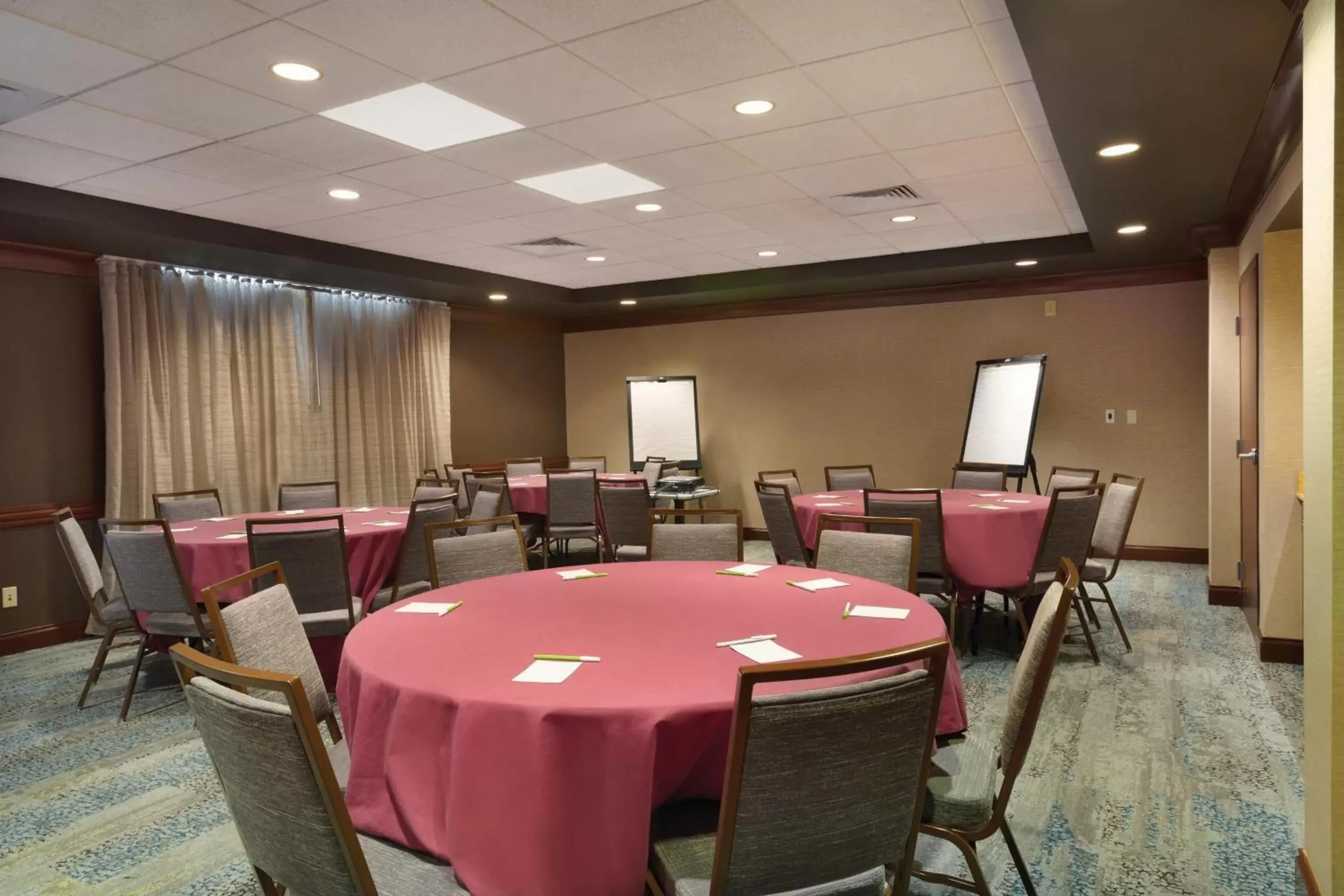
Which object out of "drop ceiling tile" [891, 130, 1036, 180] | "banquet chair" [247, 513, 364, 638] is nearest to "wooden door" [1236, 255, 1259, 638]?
"drop ceiling tile" [891, 130, 1036, 180]

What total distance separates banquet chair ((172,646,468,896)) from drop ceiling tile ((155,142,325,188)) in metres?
3.20

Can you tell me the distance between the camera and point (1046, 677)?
6.09ft

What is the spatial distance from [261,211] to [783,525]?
11.7ft

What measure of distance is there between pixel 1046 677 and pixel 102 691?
4.49 metres

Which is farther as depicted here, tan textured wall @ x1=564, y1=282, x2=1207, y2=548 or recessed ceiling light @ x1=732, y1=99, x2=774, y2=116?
tan textured wall @ x1=564, y1=282, x2=1207, y2=548

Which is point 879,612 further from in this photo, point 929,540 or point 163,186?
point 163,186

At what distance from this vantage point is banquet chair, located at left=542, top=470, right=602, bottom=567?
656 cm

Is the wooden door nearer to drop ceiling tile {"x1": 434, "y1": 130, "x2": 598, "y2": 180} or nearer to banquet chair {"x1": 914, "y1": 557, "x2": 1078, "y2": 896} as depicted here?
banquet chair {"x1": 914, "y1": 557, "x2": 1078, "y2": 896}

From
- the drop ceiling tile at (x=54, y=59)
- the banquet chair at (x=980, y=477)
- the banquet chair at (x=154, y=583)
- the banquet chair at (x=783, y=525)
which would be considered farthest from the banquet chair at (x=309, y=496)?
the banquet chair at (x=980, y=477)

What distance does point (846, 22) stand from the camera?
2822 millimetres

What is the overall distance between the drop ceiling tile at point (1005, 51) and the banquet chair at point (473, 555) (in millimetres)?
2511

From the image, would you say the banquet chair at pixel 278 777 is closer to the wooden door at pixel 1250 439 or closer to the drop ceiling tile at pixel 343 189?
the drop ceiling tile at pixel 343 189

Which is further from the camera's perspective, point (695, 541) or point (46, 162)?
point (46, 162)

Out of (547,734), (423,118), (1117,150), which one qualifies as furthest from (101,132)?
(1117,150)
